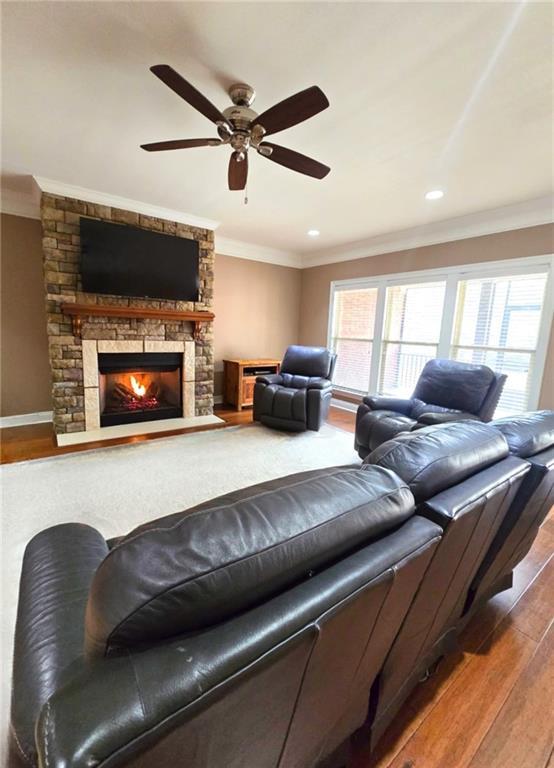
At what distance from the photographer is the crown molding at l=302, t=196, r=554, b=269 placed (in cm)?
332

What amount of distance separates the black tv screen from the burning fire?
1149mm

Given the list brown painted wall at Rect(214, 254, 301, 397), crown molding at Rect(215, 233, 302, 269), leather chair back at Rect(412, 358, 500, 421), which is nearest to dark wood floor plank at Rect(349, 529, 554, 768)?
leather chair back at Rect(412, 358, 500, 421)

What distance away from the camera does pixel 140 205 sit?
3779 millimetres

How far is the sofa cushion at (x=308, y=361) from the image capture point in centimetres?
430

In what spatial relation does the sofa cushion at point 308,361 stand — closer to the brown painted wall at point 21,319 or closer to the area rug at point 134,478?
the area rug at point 134,478

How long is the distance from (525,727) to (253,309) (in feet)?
17.0

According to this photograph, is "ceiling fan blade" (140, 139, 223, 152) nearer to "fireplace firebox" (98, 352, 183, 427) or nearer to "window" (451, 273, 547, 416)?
"fireplace firebox" (98, 352, 183, 427)

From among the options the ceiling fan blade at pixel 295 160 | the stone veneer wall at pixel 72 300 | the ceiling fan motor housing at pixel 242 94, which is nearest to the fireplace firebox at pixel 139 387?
the stone veneer wall at pixel 72 300

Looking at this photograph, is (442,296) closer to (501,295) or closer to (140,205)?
(501,295)

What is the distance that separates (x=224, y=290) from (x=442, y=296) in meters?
3.04

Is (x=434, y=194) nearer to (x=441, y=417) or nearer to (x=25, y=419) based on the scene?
(x=441, y=417)

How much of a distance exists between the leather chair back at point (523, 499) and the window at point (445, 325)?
8.02 feet

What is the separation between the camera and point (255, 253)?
214 inches

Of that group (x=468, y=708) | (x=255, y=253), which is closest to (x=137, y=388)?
(x=255, y=253)
